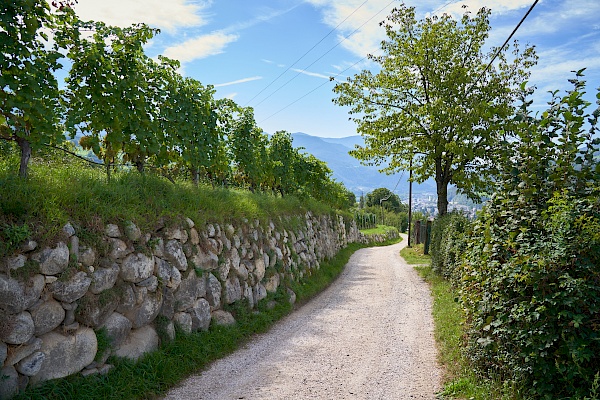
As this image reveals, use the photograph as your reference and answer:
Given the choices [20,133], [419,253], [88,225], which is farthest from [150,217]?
[419,253]

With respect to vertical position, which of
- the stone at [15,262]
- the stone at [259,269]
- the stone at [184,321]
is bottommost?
the stone at [184,321]

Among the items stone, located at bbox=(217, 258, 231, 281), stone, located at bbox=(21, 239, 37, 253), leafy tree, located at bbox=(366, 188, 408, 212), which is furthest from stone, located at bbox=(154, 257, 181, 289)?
leafy tree, located at bbox=(366, 188, 408, 212)

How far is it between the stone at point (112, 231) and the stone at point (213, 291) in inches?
88.8

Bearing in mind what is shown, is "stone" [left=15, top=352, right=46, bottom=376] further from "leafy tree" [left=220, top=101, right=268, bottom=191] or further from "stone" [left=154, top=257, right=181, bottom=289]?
"leafy tree" [left=220, top=101, right=268, bottom=191]

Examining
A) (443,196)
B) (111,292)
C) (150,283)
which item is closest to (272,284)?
(150,283)

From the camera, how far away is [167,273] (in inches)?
269

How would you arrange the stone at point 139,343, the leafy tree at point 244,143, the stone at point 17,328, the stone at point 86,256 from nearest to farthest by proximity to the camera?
the stone at point 17,328
the stone at point 86,256
the stone at point 139,343
the leafy tree at point 244,143

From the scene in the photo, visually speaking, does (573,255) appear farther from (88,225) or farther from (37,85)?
(37,85)

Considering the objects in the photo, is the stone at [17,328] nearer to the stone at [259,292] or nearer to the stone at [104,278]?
the stone at [104,278]

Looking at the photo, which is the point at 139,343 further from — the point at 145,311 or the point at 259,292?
the point at 259,292

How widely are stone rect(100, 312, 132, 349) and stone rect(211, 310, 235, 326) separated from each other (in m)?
2.15

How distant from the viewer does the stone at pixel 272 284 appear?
33.5ft

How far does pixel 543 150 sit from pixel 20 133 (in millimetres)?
6934

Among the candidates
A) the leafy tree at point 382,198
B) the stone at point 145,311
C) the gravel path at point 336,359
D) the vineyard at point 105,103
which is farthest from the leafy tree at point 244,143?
the leafy tree at point 382,198
